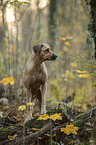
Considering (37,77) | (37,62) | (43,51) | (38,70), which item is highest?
(43,51)

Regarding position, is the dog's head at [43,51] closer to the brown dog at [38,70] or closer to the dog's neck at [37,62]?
the brown dog at [38,70]

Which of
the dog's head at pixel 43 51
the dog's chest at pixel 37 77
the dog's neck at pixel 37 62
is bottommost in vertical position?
the dog's chest at pixel 37 77

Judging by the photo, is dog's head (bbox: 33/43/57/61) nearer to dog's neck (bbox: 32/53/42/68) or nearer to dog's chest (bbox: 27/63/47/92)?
dog's neck (bbox: 32/53/42/68)

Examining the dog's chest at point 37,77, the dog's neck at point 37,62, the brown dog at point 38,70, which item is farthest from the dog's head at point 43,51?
the dog's chest at point 37,77

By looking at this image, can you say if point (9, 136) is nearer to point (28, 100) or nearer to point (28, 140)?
point (28, 140)

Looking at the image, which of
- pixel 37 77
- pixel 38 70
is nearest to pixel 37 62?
pixel 38 70

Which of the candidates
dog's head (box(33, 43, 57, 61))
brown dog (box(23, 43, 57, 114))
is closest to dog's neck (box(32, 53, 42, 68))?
brown dog (box(23, 43, 57, 114))

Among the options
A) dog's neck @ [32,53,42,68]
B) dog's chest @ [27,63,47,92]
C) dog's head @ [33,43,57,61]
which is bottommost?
dog's chest @ [27,63,47,92]

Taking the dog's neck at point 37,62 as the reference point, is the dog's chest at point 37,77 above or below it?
below

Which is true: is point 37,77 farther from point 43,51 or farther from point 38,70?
point 43,51

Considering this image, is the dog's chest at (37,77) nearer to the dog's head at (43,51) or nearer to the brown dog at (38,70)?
the brown dog at (38,70)

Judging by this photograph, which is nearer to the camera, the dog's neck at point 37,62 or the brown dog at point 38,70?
the brown dog at point 38,70

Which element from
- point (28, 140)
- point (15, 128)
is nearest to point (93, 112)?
point (28, 140)

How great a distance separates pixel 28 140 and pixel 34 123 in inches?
20.1
